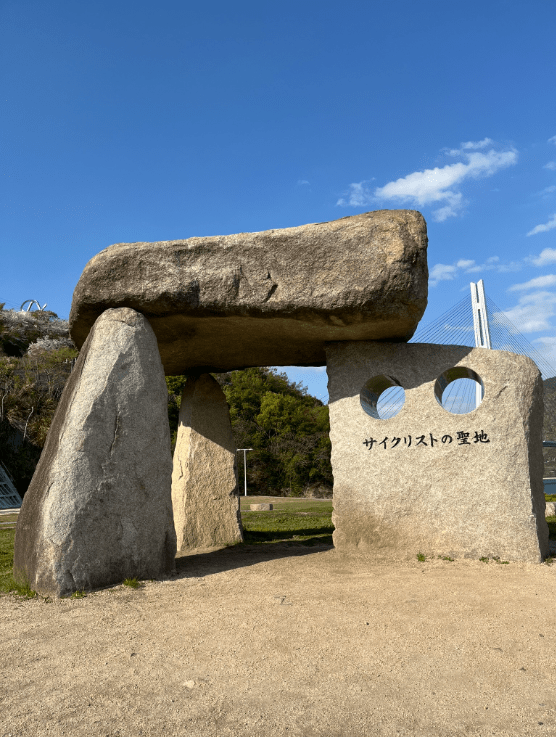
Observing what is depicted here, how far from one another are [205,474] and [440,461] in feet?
12.0

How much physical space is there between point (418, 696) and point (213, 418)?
599cm

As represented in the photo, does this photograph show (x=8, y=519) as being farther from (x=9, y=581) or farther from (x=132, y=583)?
(x=132, y=583)

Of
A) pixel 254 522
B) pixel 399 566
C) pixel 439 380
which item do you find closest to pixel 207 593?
pixel 399 566

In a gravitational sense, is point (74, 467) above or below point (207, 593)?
above

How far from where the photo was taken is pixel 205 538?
798 cm

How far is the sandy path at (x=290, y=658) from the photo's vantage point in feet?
8.43

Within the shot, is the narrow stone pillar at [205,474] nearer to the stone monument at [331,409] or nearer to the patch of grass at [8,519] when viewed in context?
the stone monument at [331,409]

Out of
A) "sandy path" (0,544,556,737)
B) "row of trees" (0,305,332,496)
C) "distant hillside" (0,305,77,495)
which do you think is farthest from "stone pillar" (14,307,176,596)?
"row of trees" (0,305,332,496)

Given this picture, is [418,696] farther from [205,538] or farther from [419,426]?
[205,538]

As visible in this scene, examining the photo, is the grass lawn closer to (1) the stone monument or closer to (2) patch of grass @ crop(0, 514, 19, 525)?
(1) the stone monument

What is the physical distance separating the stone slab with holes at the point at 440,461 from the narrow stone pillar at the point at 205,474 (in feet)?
7.62

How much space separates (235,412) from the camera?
1211 inches

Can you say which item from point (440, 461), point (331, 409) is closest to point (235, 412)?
point (331, 409)

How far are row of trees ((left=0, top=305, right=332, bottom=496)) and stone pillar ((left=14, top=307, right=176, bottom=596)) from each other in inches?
794
